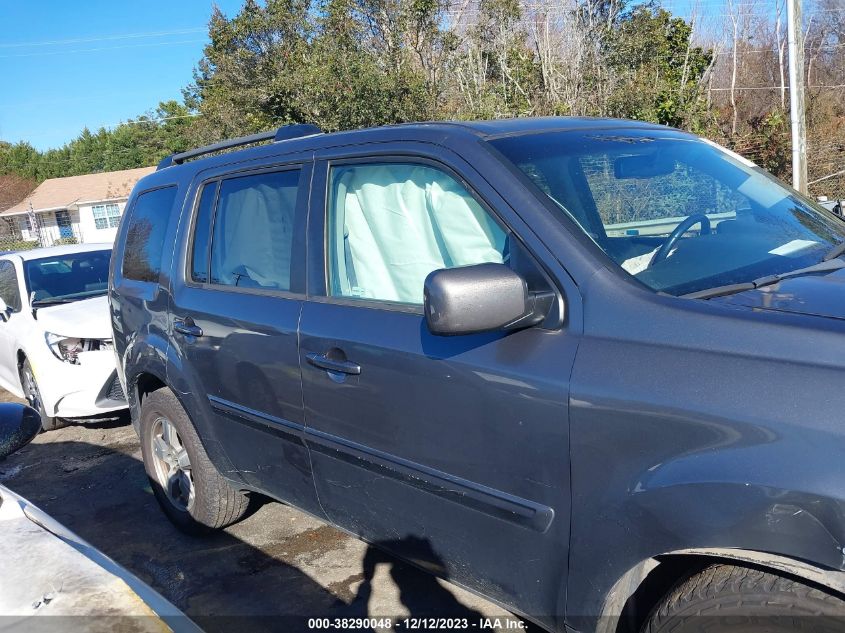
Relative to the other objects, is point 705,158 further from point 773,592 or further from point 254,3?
point 254,3

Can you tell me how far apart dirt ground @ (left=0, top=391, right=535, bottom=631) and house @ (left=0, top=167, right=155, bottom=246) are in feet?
137

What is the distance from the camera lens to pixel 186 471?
4.01 metres

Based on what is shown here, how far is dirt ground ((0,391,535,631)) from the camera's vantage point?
3266 millimetres

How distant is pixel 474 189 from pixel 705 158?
103 centimetres

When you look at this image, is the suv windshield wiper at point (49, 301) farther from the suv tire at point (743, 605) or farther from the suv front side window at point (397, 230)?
the suv tire at point (743, 605)

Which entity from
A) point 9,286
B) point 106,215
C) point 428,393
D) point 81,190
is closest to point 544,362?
point 428,393

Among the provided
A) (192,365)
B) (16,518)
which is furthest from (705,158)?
(16,518)

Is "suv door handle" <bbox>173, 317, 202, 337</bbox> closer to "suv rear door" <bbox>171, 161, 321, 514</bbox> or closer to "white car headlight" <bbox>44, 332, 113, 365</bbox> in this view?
"suv rear door" <bbox>171, 161, 321, 514</bbox>

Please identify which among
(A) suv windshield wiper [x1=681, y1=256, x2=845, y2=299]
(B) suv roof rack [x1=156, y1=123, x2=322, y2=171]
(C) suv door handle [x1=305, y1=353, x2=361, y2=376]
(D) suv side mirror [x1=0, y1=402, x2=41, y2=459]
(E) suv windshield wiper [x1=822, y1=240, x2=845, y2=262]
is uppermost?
(B) suv roof rack [x1=156, y1=123, x2=322, y2=171]

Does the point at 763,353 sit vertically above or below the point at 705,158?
below

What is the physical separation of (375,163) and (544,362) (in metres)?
1.14

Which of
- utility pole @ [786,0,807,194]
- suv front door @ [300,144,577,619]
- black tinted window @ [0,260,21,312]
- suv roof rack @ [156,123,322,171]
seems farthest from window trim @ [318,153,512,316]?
utility pole @ [786,0,807,194]

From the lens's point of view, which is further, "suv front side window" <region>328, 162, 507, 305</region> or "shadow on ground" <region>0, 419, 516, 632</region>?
"shadow on ground" <region>0, 419, 516, 632</region>

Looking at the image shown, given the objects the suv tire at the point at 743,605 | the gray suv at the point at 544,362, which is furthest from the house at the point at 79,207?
the suv tire at the point at 743,605
